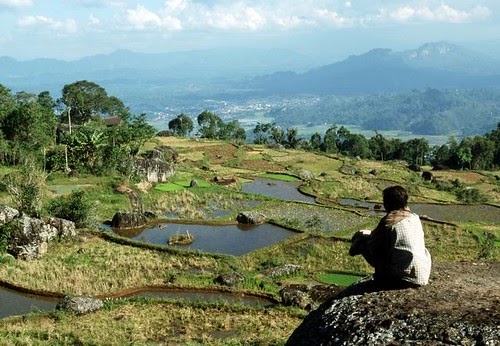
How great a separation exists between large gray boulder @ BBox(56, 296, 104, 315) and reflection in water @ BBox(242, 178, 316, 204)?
2660 centimetres

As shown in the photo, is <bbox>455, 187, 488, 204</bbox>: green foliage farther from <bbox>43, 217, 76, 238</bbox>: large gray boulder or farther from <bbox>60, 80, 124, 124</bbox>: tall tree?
<bbox>60, 80, 124, 124</bbox>: tall tree

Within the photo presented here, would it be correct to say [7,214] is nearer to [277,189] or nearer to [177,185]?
[177,185]

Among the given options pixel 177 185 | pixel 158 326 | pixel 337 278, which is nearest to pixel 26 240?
pixel 158 326

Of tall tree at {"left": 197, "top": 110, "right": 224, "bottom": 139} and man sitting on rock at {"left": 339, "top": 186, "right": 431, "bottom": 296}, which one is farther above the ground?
man sitting on rock at {"left": 339, "top": 186, "right": 431, "bottom": 296}

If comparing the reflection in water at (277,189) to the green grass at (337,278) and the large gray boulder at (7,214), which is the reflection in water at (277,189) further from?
the large gray boulder at (7,214)

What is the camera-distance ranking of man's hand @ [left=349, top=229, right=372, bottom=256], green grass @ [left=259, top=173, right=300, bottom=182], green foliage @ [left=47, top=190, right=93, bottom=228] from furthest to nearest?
green grass @ [left=259, top=173, right=300, bottom=182] → green foliage @ [left=47, top=190, right=93, bottom=228] → man's hand @ [left=349, top=229, right=372, bottom=256]

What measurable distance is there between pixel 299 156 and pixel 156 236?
→ 4391 centimetres

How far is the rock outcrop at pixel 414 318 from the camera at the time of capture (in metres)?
7.23

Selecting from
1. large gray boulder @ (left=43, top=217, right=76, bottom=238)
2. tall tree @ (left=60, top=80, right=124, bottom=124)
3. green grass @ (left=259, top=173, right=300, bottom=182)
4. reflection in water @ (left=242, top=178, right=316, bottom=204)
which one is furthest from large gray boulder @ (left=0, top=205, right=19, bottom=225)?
tall tree @ (left=60, top=80, right=124, bottom=124)

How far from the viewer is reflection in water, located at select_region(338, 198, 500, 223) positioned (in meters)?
39.7

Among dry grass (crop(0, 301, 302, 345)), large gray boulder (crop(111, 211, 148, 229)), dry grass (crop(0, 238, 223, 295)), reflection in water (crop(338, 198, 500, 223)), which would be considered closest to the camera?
dry grass (crop(0, 301, 302, 345))

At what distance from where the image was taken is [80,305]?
736 inches

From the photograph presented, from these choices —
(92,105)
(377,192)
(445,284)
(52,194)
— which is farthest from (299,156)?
(445,284)

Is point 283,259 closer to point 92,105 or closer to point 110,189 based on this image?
point 110,189
